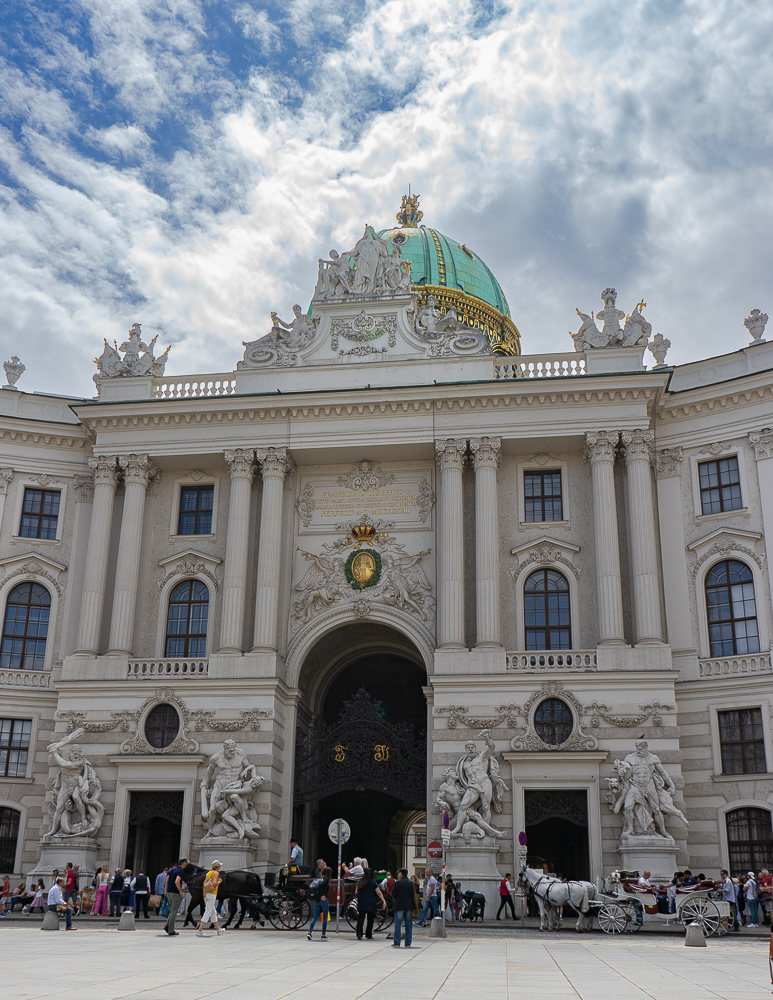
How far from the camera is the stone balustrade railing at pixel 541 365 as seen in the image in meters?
38.9

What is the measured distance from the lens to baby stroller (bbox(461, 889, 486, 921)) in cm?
3016

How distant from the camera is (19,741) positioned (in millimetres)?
38844

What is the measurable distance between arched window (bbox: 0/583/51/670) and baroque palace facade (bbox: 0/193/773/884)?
0.37ft

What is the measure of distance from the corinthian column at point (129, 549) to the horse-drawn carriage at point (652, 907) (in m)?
19.3

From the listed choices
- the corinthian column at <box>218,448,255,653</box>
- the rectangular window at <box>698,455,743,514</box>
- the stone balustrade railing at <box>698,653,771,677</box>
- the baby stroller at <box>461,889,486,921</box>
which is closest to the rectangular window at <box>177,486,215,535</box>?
the corinthian column at <box>218,448,255,653</box>

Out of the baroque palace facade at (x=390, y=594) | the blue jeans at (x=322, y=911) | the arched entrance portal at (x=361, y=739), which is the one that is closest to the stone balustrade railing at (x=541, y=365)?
the baroque palace facade at (x=390, y=594)

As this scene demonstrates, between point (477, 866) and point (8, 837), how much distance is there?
1768cm

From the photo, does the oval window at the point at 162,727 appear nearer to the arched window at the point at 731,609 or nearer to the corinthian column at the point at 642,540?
the corinthian column at the point at 642,540

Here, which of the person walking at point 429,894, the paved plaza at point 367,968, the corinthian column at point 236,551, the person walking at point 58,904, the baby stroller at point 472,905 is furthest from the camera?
the corinthian column at point 236,551

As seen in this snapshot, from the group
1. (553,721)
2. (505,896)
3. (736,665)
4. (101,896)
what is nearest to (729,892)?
(505,896)

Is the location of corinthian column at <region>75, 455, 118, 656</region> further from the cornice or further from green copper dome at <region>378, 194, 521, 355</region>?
green copper dome at <region>378, 194, 521, 355</region>

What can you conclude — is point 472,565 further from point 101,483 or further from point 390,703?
point 101,483

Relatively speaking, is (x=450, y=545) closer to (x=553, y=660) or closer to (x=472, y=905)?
(x=553, y=660)

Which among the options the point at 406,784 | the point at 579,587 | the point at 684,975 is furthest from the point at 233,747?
the point at 684,975
